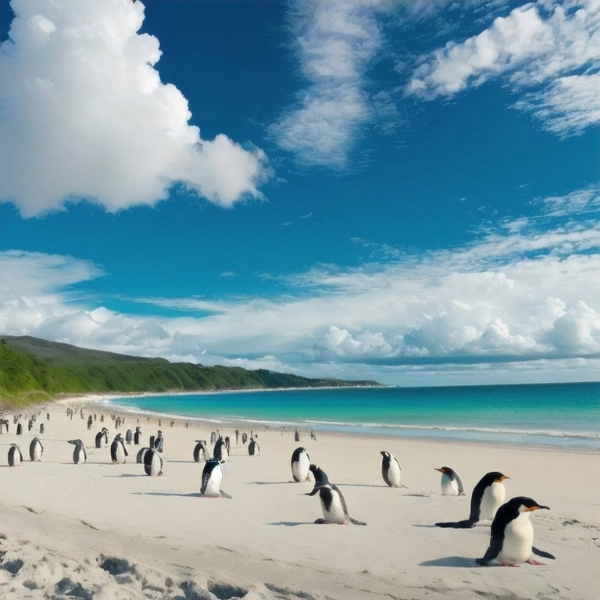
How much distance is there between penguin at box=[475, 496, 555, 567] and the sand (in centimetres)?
15

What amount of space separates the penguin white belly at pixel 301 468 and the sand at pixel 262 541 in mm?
463

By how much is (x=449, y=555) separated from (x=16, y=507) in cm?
851

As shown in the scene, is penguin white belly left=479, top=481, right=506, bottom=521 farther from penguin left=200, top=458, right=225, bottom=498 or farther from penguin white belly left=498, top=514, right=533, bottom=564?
penguin left=200, top=458, right=225, bottom=498

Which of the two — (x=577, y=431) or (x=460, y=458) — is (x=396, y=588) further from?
(x=577, y=431)

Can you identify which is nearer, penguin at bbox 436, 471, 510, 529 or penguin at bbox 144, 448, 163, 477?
penguin at bbox 436, 471, 510, 529

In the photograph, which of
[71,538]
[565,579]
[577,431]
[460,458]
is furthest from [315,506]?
[577,431]

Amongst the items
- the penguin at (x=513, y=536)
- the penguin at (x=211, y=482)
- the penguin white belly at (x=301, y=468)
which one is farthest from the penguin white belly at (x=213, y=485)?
the penguin at (x=513, y=536)

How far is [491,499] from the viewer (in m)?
9.64

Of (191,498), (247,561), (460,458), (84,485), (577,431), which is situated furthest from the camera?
(577,431)

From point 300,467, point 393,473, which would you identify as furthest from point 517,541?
point 300,467

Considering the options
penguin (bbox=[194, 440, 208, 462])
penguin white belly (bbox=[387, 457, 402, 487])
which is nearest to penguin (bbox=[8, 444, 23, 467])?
penguin (bbox=[194, 440, 208, 462])

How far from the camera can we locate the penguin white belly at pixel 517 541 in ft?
23.7

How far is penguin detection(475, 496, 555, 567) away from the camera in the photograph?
7.23 metres

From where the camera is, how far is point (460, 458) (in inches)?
956
